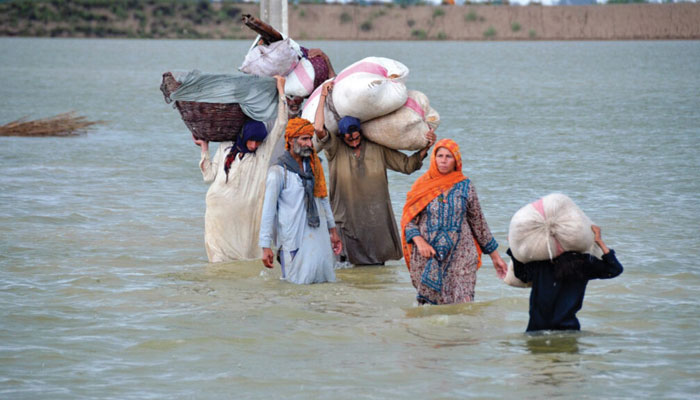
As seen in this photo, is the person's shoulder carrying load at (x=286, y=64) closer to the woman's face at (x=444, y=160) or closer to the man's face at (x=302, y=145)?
the man's face at (x=302, y=145)

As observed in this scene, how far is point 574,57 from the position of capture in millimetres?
70250

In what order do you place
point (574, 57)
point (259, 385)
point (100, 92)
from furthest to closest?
point (574, 57)
point (100, 92)
point (259, 385)

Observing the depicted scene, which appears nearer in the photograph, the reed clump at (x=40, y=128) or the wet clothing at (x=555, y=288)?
the wet clothing at (x=555, y=288)

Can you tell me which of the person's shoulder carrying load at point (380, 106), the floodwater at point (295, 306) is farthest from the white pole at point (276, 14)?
the person's shoulder carrying load at point (380, 106)

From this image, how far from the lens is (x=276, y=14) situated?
968cm

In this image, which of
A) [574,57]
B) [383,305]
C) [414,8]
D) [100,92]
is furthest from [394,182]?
[414,8]

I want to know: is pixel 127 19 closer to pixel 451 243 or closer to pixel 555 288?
pixel 451 243

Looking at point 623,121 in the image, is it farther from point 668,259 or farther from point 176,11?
point 176,11

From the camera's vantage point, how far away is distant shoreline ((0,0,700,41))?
3880 inches

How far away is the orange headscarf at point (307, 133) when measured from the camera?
6.81m

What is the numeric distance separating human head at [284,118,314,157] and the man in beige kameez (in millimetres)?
502

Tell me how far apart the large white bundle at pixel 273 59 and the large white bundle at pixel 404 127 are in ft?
2.30

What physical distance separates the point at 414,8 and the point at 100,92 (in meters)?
68.0

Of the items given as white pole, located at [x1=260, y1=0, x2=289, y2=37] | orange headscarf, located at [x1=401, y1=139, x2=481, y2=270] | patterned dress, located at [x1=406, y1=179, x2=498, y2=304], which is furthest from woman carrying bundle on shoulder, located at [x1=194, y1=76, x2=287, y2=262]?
white pole, located at [x1=260, y1=0, x2=289, y2=37]
